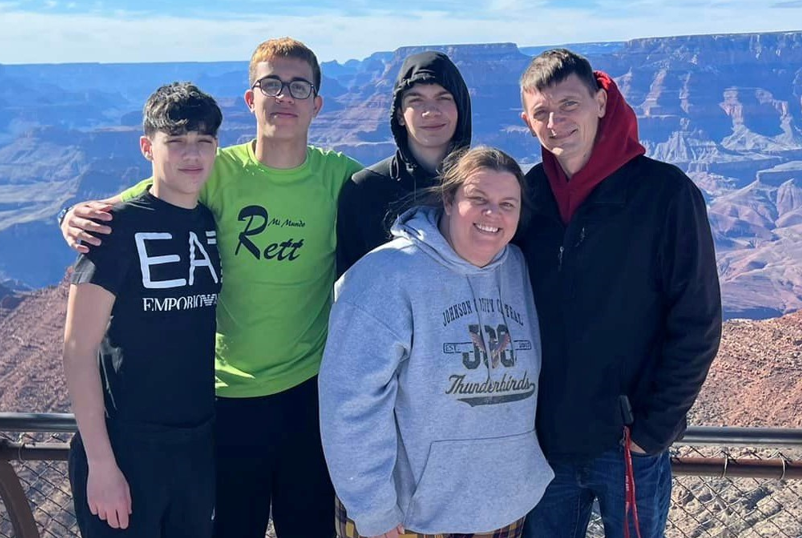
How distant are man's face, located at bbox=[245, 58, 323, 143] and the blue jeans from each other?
133 centimetres

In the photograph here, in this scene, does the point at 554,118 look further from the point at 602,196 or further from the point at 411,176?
the point at 411,176

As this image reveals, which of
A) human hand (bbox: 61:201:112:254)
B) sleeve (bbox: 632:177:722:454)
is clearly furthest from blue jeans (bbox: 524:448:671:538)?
human hand (bbox: 61:201:112:254)

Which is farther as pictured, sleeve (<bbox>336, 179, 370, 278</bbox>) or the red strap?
sleeve (<bbox>336, 179, 370, 278</bbox>)

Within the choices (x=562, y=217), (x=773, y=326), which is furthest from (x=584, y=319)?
(x=773, y=326)

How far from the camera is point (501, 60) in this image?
5172 inches

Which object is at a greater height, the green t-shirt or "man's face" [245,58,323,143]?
"man's face" [245,58,323,143]

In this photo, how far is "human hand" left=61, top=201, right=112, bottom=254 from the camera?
1994 mm

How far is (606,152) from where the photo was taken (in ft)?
6.79

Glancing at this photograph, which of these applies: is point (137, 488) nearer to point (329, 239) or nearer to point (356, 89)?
point (329, 239)

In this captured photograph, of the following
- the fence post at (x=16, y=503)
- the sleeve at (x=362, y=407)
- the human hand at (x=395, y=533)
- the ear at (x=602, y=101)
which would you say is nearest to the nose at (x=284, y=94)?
the sleeve at (x=362, y=407)

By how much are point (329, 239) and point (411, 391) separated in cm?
74

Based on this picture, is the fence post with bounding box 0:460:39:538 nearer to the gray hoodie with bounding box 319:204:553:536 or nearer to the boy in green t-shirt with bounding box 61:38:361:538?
the boy in green t-shirt with bounding box 61:38:361:538

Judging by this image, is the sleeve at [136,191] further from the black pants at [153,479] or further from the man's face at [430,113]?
the man's face at [430,113]

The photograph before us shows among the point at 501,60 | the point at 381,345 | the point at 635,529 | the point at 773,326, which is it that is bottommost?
the point at 773,326
